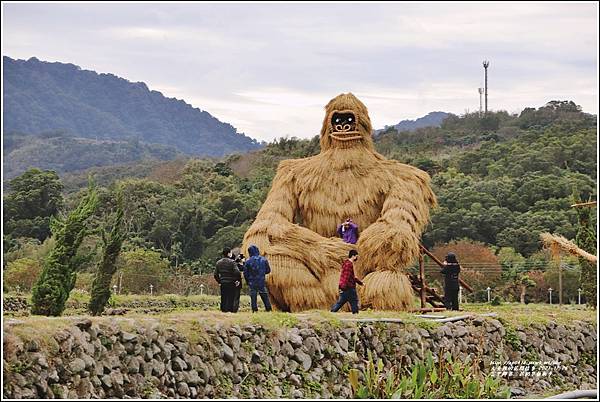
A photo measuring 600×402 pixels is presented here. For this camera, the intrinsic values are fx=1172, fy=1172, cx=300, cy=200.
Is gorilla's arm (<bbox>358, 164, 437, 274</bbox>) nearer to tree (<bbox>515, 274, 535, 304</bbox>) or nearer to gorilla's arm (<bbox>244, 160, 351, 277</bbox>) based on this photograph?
gorilla's arm (<bbox>244, 160, 351, 277</bbox>)

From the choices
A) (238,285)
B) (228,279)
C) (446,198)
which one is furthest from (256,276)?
(446,198)

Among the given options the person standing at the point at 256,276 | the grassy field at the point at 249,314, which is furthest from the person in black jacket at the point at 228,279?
the person standing at the point at 256,276

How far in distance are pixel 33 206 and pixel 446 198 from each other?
15.4m

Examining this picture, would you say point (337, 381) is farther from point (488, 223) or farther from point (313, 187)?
point (488, 223)

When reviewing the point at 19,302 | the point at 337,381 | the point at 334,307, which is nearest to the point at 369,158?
the point at 334,307

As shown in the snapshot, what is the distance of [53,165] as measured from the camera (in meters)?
109

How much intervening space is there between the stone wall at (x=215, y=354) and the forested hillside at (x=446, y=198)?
19.8 metres

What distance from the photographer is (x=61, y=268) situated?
54.1 feet

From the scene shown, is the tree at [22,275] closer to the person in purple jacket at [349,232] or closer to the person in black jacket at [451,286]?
the person in black jacket at [451,286]

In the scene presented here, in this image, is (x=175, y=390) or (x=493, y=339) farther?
(x=493, y=339)

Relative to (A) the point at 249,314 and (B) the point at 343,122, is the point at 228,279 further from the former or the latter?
(B) the point at 343,122

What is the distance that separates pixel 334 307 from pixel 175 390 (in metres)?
4.43

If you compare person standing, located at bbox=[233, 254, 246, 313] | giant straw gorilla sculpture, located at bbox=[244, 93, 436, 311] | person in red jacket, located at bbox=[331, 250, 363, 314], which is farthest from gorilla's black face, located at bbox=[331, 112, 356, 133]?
person in red jacket, located at bbox=[331, 250, 363, 314]

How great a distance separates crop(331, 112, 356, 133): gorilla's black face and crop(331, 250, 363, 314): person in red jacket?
3.02 metres
